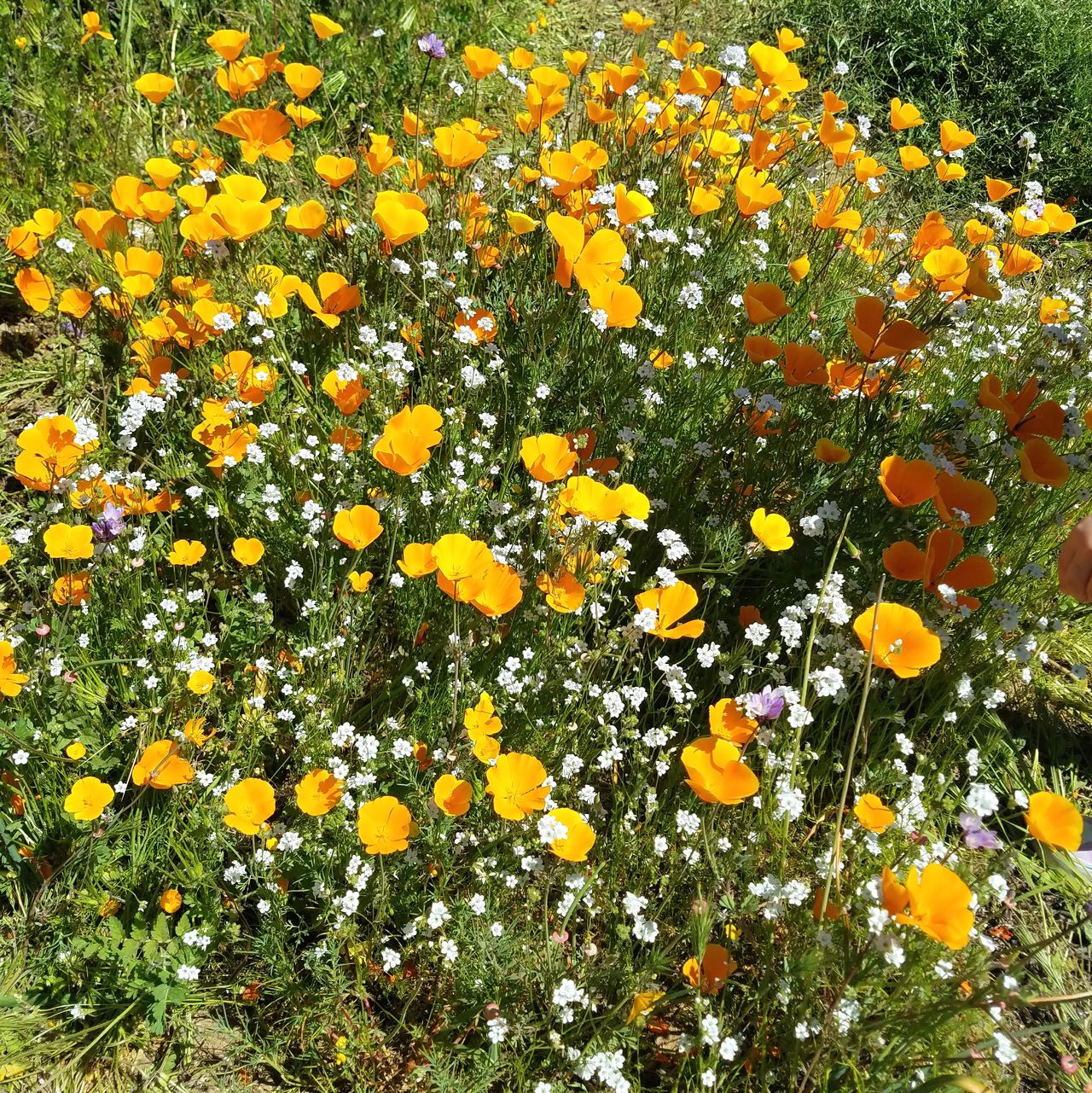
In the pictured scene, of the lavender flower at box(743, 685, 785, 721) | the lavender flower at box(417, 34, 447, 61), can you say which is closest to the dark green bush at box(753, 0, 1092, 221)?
the lavender flower at box(417, 34, 447, 61)

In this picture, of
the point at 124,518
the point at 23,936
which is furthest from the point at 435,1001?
the point at 124,518

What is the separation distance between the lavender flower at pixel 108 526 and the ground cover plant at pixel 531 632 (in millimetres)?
15

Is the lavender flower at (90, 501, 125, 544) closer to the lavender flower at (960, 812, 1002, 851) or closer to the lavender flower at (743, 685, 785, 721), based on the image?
the lavender flower at (743, 685, 785, 721)

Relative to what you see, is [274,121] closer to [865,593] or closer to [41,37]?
[41,37]

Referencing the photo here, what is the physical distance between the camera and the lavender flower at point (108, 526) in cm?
238

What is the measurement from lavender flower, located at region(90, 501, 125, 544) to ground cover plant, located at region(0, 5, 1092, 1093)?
1 cm

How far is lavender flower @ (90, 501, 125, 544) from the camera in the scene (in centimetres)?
238

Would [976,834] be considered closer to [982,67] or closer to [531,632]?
[531,632]

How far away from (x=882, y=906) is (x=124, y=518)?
86.8 inches

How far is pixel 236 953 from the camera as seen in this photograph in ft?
6.85

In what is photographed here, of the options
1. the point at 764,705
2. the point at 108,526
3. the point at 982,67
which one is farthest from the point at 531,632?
the point at 982,67

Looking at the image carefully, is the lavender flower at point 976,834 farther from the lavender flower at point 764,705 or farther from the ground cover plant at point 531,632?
the lavender flower at point 764,705

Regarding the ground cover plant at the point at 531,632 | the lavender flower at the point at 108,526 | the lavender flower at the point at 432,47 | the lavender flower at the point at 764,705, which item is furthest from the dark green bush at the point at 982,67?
the lavender flower at the point at 108,526

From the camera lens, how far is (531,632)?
2461mm
